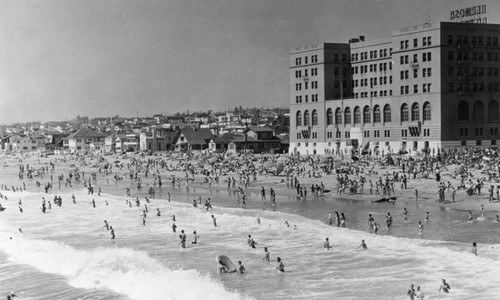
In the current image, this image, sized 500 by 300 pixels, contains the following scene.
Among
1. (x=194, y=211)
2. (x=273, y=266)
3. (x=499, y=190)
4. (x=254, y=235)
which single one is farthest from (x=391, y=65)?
(x=273, y=266)

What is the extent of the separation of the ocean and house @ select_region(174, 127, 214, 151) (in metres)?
88.8

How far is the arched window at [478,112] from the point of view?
95.8 meters

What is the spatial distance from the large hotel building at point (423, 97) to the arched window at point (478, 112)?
16 cm

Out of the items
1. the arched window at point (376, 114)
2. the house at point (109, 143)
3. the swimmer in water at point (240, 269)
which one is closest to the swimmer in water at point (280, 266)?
the swimmer in water at point (240, 269)

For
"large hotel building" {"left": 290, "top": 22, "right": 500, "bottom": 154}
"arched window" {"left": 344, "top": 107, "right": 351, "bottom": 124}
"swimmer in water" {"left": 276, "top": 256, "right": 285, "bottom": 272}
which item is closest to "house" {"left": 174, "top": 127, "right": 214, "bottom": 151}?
"large hotel building" {"left": 290, "top": 22, "right": 500, "bottom": 154}

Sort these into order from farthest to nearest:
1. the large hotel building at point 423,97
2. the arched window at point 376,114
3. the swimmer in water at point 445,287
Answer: the arched window at point 376,114 < the large hotel building at point 423,97 < the swimmer in water at point 445,287

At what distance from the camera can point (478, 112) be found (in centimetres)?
9625

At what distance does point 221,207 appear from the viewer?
185ft

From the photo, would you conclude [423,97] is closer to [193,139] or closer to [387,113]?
[387,113]

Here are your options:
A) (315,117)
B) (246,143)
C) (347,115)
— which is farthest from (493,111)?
(246,143)

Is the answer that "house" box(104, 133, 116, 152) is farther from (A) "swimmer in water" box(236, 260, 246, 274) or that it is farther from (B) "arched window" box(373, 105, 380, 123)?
(A) "swimmer in water" box(236, 260, 246, 274)

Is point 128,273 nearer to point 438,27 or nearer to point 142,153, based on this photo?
point 438,27

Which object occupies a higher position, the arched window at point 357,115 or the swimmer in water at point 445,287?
the arched window at point 357,115

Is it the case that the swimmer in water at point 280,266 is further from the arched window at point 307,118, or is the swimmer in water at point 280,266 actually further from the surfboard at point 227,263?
the arched window at point 307,118
